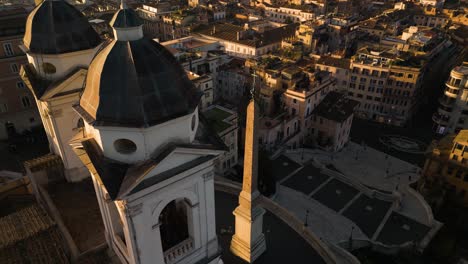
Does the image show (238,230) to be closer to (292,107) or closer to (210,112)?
(210,112)

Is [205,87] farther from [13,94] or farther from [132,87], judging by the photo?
[132,87]

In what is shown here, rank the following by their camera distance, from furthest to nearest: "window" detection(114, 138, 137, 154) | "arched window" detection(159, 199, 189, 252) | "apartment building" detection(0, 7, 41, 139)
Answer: "apartment building" detection(0, 7, 41, 139) < "arched window" detection(159, 199, 189, 252) < "window" detection(114, 138, 137, 154)

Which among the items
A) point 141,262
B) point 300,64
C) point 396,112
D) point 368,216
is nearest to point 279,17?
point 300,64

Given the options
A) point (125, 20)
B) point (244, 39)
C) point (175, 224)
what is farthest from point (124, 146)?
point (244, 39)

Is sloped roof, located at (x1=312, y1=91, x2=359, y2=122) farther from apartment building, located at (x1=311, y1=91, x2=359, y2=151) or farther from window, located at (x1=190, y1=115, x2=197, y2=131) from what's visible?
window, located at (x1=190, y1=115, x2=197, y2=131)

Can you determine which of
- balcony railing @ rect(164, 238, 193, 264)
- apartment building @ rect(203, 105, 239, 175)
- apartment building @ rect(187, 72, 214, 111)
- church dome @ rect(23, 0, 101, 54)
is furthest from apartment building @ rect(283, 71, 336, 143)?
balcony railing @ rect(164, 238, 193, 264)

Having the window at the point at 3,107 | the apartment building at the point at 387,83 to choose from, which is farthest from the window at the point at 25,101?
the apartment building at the point at 387,83

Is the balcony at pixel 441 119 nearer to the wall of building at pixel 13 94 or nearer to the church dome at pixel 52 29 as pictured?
the church dome at pixel 52 29
